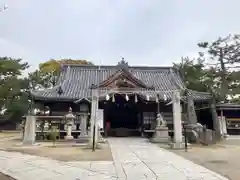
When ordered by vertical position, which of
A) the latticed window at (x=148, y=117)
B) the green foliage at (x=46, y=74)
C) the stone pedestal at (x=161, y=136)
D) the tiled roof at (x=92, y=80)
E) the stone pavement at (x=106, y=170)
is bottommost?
the stone pavement at (x=106, y=170)

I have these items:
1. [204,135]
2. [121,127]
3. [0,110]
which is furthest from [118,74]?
[0,110]

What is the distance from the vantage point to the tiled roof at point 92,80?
21.8 m

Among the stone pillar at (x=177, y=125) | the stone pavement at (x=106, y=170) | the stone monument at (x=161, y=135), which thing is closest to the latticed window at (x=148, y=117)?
the stone monument at (x=161, y=135)

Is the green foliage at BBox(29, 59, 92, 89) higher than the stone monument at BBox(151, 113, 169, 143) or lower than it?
higher

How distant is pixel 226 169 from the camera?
7625mm

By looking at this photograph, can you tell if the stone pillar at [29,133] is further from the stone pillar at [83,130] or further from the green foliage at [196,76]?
the green foliage at [196,76]

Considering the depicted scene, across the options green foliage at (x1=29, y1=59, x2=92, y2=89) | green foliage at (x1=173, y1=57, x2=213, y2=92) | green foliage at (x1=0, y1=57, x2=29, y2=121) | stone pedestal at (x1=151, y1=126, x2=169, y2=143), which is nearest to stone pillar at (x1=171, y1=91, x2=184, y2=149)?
stone pedestal at (x1=151, y1=126, x2=169, y2=143)

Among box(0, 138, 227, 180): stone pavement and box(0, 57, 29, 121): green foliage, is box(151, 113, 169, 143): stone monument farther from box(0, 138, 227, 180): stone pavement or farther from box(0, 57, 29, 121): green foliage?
box(0, 57, 29, 121): green foliage

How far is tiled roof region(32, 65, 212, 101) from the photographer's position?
21781mm

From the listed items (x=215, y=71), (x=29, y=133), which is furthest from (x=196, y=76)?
(x=29, y=133)

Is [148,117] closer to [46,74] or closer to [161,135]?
[161,135]

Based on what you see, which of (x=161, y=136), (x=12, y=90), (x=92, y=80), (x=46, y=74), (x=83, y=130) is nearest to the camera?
(x=161, y=136)

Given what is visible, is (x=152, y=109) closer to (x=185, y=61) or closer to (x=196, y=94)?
(x=196, y=94)

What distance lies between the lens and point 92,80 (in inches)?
1038
